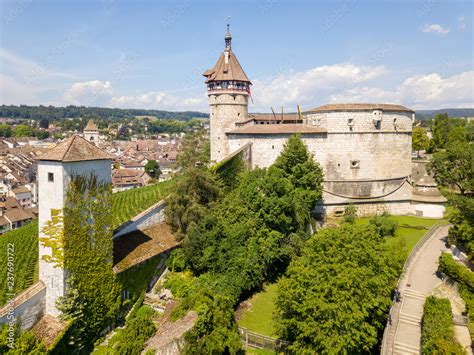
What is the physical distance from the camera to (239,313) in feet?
66.1

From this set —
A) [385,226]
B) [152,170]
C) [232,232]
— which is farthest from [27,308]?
[152,170]

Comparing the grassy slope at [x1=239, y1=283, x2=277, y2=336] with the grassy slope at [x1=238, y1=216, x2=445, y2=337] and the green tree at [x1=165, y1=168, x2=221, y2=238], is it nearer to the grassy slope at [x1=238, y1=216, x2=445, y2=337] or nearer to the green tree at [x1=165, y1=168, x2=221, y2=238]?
the grassy slope at [x1=238, y1=216, x2=445, y2=337]

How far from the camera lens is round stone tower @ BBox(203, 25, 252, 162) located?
1373 inches

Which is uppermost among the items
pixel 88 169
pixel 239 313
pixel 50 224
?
pixel 88 169

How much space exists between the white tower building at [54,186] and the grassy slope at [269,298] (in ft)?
30.4

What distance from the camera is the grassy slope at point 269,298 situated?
62.7ft

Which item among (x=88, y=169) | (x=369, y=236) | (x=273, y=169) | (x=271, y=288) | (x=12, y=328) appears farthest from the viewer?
(x=273, y=169)

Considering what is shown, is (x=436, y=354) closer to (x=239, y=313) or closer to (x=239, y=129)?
(x=239, y=313)

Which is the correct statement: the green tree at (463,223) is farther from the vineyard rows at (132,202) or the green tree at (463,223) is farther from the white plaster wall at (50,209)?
the white plaster wall at (50,209)

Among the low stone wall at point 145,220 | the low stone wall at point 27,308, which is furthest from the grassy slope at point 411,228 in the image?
the low stone wall at point 27,308

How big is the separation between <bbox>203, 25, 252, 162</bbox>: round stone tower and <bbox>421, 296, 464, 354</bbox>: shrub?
869 inches

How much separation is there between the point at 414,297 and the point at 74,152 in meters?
18.3

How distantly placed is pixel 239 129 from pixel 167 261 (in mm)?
15835

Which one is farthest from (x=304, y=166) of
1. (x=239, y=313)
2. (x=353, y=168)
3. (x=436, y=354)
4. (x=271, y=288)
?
(x=436, y=354)
